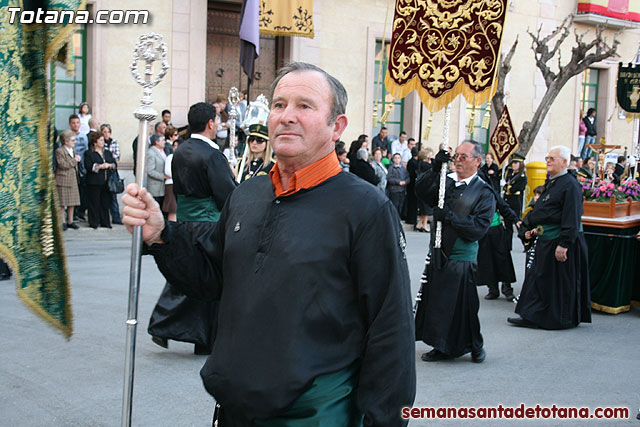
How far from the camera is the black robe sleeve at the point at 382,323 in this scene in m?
2.35

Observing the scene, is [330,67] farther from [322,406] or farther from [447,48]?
[322,406]

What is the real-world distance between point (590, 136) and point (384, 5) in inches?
382

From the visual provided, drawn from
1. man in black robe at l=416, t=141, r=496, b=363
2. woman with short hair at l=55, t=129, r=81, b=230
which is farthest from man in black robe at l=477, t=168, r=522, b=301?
woman with short hair at l=55, t=129, r=81, b=230

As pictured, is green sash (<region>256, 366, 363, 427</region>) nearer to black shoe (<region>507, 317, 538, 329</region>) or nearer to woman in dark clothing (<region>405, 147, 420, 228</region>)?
black shoe (<region>507, 317, 538, 329</region>)

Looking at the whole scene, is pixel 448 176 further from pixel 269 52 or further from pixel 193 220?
pixel 269 52

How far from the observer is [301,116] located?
2.48 meters

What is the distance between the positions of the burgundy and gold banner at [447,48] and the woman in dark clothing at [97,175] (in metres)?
7.06

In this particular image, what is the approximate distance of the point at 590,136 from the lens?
2505 cm

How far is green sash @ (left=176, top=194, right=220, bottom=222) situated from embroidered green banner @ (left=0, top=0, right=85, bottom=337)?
390cm

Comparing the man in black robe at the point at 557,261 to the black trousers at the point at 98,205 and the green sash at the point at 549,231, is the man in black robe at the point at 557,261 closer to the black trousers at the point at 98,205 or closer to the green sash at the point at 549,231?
the green sash at the point at 549,231

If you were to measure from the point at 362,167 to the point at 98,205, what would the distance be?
194 inches

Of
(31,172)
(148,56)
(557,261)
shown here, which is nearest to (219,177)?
(148,56)

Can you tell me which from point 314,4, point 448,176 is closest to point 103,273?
point 448,176

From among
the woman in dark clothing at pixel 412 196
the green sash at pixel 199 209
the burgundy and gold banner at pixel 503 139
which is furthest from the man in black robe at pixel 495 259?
the woman in dark clothing at pixel 412 196
